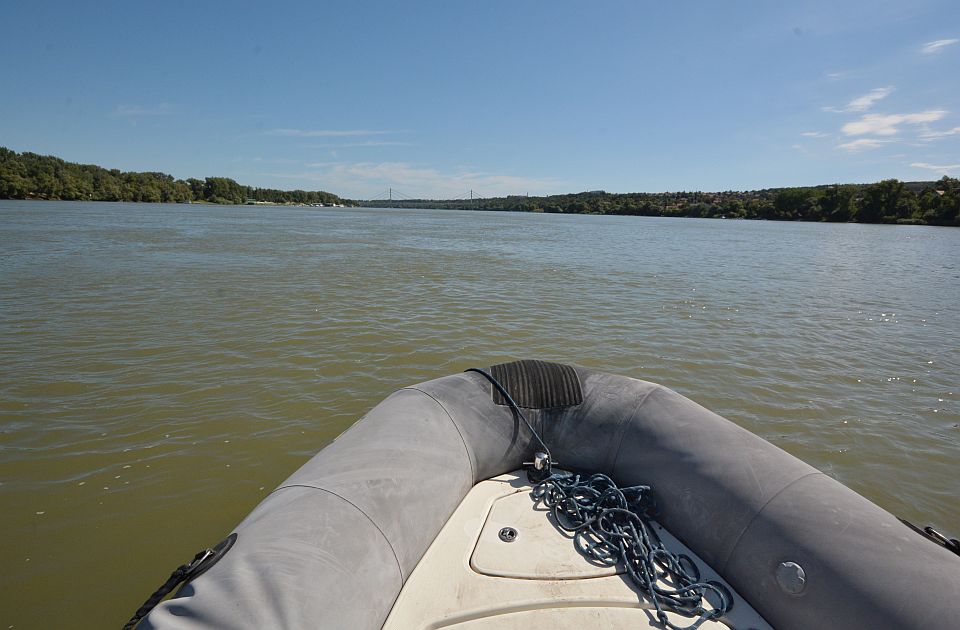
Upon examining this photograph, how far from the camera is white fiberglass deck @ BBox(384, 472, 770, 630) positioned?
6.81 ft

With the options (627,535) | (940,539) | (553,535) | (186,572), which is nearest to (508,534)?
(553,535)

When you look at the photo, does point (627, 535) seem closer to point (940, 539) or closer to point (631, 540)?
point (631, 540)

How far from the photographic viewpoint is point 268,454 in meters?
4.25

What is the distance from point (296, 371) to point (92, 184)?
96970 mm

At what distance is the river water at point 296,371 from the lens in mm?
3420

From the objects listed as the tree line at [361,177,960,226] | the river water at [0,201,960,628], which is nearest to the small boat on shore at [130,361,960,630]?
the river water at [0,201,960,628]

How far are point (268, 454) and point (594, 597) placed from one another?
10.4 ft

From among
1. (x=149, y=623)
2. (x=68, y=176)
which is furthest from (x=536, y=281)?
(x=68, y=176)

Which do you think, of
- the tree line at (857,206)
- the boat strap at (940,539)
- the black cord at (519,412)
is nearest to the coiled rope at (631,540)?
the black cord at (519,412)

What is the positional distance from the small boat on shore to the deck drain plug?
0.01 m

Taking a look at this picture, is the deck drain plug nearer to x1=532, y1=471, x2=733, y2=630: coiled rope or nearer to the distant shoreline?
x1=532, y1=471, x2=733, y2=630: coiled rope

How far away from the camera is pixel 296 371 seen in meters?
6.03

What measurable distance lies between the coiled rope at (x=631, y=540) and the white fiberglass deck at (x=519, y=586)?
52 millimetres

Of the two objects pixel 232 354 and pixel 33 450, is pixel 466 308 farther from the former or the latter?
pixel 33 450
